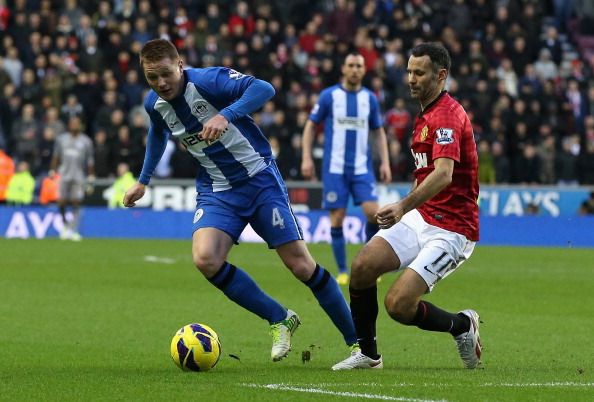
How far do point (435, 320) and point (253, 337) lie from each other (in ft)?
8.26

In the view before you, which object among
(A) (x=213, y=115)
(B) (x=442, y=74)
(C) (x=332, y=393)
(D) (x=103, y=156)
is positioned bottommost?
(C) (x=332, y=393)

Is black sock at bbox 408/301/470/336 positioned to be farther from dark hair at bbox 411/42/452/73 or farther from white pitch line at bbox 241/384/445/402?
dark hair at bbox 411/42/452/73

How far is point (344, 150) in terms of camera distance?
15.0 meters

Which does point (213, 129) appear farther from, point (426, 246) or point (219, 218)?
point (426, 246)

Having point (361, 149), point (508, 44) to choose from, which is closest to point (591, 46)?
point (508, 44)

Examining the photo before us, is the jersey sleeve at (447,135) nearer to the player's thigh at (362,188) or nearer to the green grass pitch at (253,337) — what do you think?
the green grass pitch at (253,337)

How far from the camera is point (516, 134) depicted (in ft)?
87.6

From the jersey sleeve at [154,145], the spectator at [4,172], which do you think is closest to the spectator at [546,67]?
the spectator at [4,172]

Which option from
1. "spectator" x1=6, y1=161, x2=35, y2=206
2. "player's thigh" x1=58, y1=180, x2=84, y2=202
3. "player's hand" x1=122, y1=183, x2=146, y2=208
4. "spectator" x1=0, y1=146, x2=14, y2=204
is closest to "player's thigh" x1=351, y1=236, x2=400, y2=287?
"player's hand" x1=122, y1=183, x2=146, y2=208

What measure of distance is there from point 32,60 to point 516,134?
9915 millimetres

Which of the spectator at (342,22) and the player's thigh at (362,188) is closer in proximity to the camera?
the player's thigh at (362,188)

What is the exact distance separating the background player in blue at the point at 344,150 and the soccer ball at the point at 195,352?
673 cm

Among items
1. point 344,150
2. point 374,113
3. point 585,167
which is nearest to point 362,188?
point 344,150

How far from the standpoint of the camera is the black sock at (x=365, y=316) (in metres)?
8.33
